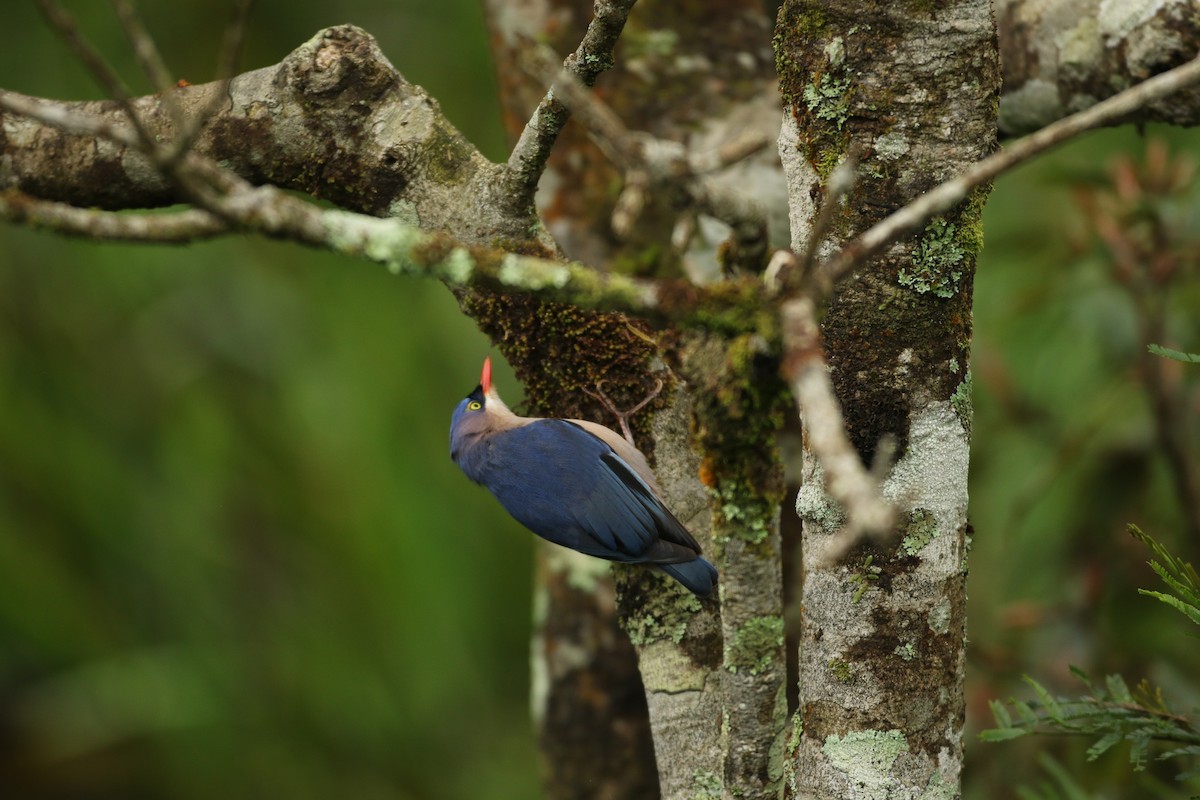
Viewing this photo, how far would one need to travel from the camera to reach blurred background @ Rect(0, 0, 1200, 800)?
247 inches

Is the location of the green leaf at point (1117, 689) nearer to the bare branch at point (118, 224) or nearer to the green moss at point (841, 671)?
the green moss at point (841, 671)

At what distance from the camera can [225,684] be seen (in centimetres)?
631

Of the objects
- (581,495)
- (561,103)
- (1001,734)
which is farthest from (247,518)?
(1001,734)

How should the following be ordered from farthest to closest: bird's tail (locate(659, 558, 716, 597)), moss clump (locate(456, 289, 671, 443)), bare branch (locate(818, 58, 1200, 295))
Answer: moss clump (locate(456, 289, 671, 443)) → bird's tail (locate(659, 558, 716, 597)) → bare branch (locate(818, 58, 1200, 295))

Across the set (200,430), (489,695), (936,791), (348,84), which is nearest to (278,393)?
(200,430)

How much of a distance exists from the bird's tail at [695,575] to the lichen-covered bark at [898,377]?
473 millimetres

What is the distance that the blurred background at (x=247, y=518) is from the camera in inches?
247

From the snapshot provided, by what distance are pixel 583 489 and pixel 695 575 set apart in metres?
0.53

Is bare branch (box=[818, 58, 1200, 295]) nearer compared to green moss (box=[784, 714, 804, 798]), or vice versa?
bare branch (box=[818, 58, 1200, 295])

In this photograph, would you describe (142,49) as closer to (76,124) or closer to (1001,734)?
(76,124)

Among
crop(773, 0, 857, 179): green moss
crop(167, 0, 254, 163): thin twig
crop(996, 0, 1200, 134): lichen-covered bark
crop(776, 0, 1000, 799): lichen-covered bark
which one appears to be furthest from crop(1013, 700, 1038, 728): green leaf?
crop(167, 0, 254, 163): thin twig

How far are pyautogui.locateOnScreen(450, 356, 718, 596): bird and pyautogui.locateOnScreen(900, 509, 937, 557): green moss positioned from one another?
59 centimetres

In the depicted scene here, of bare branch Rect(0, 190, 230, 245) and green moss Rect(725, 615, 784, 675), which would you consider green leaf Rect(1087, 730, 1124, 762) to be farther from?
bare branch Rect(0, 190, 230, 245)

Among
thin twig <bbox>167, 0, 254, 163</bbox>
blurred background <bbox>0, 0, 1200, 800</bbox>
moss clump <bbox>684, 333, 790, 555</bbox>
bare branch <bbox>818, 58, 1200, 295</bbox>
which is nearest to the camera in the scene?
thin twig <bbox>167, 0, 254, 163</bbox>
